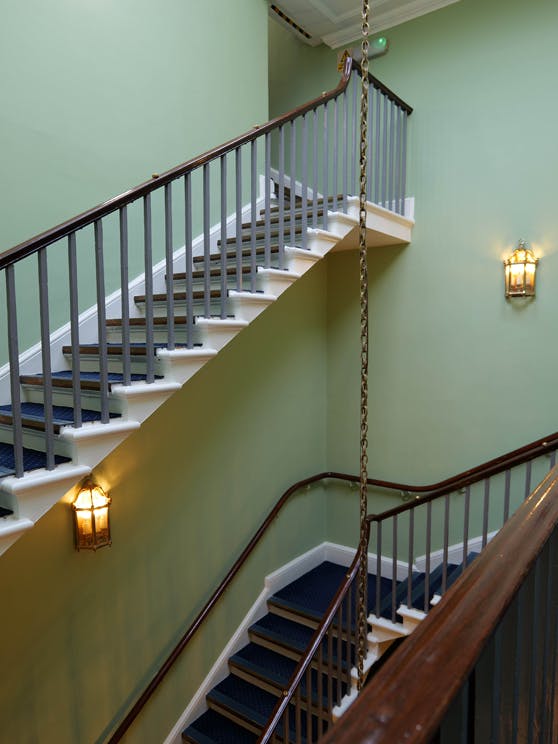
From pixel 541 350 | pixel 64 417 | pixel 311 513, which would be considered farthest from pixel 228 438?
pixel 541 350

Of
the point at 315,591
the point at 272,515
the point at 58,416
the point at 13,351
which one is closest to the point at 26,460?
the point at 58,416

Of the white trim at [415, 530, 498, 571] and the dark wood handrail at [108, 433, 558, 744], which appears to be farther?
the white trim at [415, 530, 498, 571]

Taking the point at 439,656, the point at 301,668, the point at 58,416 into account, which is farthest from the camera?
the point at 301,668

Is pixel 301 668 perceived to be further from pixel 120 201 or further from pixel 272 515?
pixel 120 201

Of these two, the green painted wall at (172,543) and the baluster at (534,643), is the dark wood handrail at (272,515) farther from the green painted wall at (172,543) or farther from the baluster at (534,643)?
the baluster at (534,643)

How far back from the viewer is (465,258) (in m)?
4.14

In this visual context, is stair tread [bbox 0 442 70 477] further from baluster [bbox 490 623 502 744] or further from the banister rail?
baluster [bbox 490 623 502 744]

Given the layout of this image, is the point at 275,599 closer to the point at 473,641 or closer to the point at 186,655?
the point at 186,655

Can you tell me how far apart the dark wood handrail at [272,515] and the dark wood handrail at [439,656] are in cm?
254

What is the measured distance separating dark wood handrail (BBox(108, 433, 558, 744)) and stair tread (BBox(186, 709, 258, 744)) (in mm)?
519

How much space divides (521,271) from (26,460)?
357cm

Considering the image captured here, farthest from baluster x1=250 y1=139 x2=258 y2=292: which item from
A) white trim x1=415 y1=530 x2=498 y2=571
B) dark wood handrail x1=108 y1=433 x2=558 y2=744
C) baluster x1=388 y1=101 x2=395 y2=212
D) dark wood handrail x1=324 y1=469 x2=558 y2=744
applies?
white trim x1=415 y1=530 x2=498 y2=571

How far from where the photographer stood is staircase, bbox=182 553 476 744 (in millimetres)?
3467

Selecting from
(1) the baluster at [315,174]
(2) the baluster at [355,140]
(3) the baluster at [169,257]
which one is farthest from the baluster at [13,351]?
(2) the baluster at [355,140]
